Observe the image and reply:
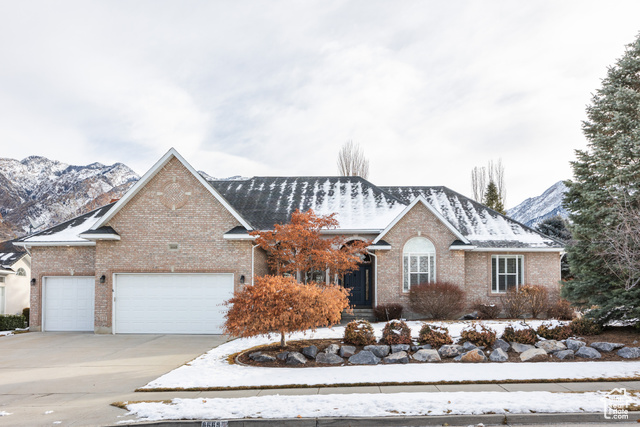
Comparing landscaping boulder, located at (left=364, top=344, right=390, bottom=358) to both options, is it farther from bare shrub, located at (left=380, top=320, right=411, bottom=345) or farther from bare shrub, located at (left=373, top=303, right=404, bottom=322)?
bare shrub, located at (left=373, top=303, right=404, bottom=322)

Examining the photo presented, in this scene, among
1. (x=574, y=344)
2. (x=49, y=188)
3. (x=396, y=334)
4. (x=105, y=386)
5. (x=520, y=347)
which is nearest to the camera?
(x=105, y=386)

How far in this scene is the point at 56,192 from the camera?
10569 cm

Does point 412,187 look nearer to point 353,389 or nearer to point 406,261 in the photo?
point 406,261

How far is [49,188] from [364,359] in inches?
4648

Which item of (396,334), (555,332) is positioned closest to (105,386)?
(396,334)

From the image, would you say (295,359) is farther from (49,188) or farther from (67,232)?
(49,188)

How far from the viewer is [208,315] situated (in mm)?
17328

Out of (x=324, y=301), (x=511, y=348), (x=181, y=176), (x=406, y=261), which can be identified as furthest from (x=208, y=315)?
(x=511, y=348)

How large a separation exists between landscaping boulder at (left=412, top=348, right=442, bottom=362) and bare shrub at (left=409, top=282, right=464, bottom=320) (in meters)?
6.56

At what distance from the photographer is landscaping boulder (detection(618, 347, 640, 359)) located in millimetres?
11330

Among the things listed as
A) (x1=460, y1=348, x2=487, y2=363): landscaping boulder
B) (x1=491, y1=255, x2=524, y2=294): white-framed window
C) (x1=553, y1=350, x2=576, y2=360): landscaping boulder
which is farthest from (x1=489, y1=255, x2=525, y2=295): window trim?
(x1=460, y1=348, x2=487, y2=363): landscaping boulder

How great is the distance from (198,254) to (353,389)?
9861 millimetres

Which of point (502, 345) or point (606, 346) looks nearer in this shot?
point (606, 346)

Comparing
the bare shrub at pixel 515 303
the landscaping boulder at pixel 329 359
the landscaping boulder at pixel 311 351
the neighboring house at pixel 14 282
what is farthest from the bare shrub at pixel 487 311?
the neighboring house at pixel 14 282
